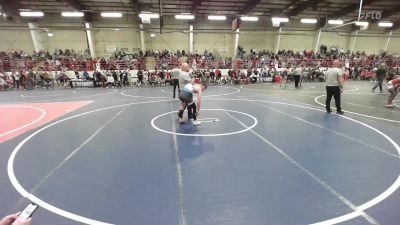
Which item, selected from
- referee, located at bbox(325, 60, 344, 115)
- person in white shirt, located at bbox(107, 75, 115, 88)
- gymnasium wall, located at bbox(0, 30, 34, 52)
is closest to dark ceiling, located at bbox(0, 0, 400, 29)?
gymnasium wall, located at bbox(0, 30, 34, 52)

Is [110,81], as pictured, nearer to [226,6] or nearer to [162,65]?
[162,65]

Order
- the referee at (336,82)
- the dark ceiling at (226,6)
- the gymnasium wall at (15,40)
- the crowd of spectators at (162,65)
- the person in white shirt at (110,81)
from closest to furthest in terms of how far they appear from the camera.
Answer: the referee at (336,82), the person in white shirt at (110,81), the crowd of spectators at (162,65), the dark ceiling at (226,6), the gymnasium wall at (15,40)

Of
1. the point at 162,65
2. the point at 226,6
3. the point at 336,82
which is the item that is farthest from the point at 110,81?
the point at 336,82

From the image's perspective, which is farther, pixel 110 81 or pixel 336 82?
pixel 110 81

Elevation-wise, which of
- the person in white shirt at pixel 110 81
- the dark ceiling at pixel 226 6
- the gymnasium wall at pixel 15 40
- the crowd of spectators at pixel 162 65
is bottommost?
the person in white shirt at pixel 110 81

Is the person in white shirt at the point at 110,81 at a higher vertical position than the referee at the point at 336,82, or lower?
lower

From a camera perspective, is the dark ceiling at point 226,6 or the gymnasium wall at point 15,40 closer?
the dark ceiling at point 226,6

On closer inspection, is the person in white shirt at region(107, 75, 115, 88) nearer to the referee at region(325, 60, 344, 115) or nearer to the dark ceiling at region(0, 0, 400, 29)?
the dark ceiling at region(0, 0, 400, 29)

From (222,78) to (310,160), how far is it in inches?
742

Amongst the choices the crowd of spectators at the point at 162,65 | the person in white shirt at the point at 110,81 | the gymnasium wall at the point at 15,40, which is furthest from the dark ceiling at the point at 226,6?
the person in white shirt at the point at 110,81

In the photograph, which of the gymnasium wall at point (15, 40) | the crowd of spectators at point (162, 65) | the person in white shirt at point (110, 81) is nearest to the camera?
the person in white shirt at point (110, 81)

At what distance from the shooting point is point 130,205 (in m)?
3.26

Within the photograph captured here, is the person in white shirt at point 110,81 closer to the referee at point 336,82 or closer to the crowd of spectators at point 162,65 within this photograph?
the crowd of spectators at point 162,65

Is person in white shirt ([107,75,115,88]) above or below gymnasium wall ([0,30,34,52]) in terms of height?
below
